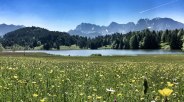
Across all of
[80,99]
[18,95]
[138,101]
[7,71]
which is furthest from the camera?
[7,71]

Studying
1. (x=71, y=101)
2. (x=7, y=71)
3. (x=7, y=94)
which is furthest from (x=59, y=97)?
(x=7, y=71)

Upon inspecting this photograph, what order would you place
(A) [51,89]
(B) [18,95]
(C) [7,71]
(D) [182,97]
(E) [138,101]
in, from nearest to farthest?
(E) [138,101], (B) [18,95], (D) [182,97], (A) [51,89], (C) [7,71]

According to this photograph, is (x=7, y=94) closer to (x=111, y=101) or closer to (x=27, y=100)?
(x=27, y=100)

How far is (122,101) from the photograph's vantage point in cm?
878

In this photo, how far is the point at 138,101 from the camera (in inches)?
328

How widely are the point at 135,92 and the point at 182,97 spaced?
1.41 meters

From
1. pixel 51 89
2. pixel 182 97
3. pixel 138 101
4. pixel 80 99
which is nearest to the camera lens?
pixel 138 101

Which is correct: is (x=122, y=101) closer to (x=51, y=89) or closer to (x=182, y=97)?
(x=182, y=97)

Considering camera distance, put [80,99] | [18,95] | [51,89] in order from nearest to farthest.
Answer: [80,99], [18,95], [51,89]

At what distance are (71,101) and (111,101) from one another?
A: 104cm

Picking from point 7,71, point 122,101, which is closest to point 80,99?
point 122,101

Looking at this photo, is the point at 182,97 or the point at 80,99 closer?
the point at 80,99

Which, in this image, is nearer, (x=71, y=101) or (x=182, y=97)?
(x=71, y=101)

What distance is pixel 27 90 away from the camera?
10656mm
